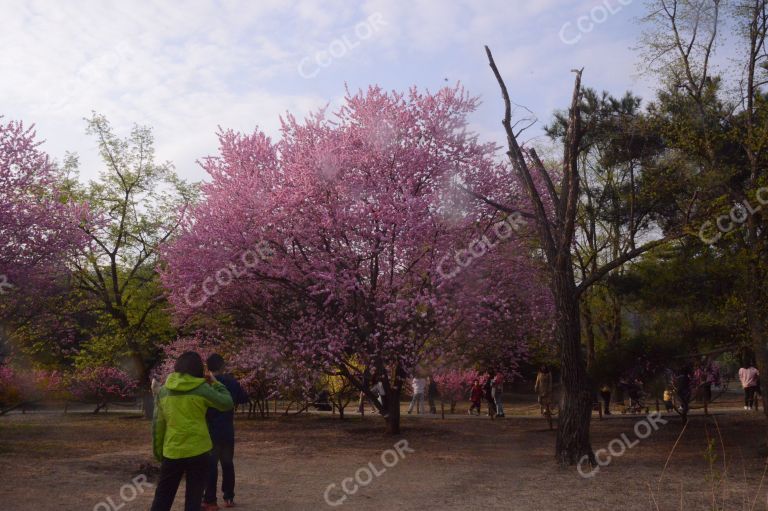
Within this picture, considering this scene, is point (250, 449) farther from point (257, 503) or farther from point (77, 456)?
point (257, 503)

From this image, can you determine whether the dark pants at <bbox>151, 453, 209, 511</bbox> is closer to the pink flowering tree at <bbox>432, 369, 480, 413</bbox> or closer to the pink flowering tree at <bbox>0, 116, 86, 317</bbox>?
the pink flowering tree at <bbox>0, 116, 86, 317</bbox>

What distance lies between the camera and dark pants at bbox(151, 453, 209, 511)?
18.9 ft

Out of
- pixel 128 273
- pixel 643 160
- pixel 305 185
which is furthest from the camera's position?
pixel 128 273

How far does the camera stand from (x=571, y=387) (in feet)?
37.5

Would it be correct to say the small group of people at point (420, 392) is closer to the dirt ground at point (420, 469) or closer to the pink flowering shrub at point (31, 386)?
the dirt ground at point (420, 469)

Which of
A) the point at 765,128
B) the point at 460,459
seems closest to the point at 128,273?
the point at 460,459

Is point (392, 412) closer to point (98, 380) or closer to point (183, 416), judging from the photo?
point (183, 416)

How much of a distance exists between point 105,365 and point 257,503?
17345 mm

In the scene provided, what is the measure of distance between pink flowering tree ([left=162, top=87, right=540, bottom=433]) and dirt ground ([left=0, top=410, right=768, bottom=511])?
2.28 meters

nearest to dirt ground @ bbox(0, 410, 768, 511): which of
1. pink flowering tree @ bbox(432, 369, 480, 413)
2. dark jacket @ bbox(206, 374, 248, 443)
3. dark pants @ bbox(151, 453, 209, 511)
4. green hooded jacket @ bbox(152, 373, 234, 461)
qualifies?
dark jacket @ bbox(206, 374, 248, 443)

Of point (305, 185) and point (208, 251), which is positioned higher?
point (305, 185)

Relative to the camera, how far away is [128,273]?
27.0m

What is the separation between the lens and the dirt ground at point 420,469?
8.61m

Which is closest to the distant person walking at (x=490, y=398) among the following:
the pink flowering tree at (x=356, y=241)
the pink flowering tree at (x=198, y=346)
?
the pink flowering tree at (x=356, y=241)
